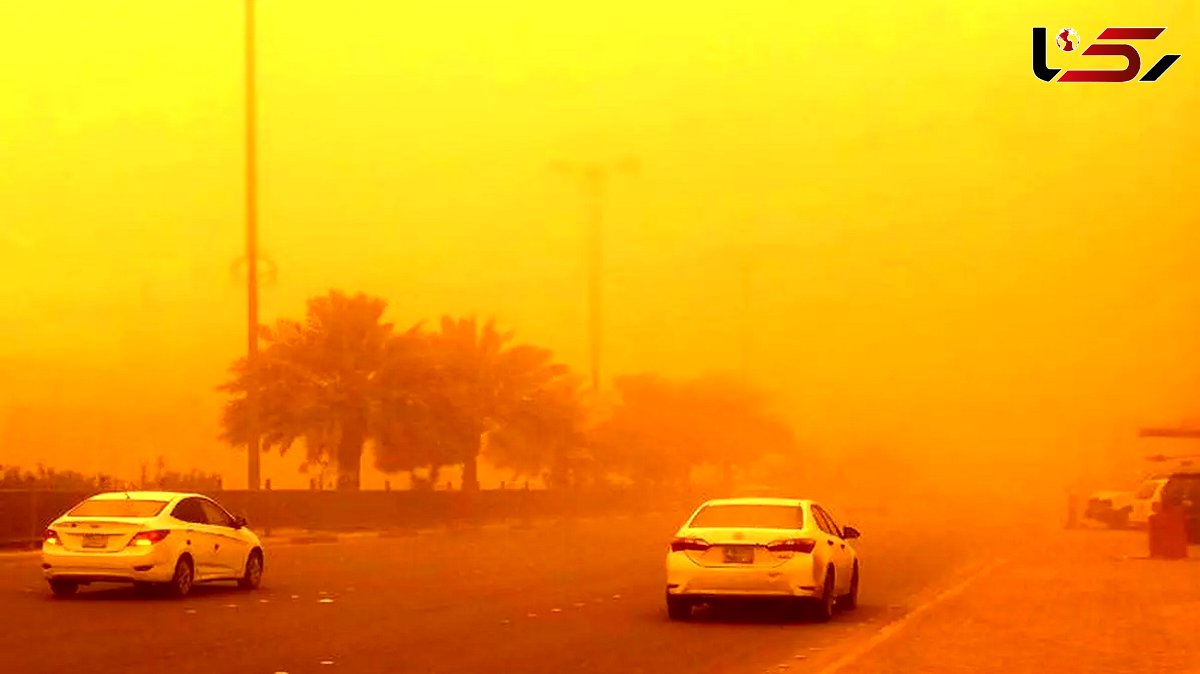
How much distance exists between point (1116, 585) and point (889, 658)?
1293 cm

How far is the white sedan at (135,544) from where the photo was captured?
26.4 metres

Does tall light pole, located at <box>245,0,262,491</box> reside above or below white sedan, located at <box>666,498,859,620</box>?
above

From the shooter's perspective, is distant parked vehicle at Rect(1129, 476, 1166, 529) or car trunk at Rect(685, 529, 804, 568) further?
distant parked vehicle at Rect(1129, 476, 1166, 529)

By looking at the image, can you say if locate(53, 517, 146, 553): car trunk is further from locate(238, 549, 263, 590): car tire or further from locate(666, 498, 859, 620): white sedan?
locate(666, 498, 859, 620): white sedan

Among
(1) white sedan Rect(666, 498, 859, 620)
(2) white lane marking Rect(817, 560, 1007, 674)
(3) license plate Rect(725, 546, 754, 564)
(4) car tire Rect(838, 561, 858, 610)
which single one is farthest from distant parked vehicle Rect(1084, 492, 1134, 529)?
(3) license plate Rect(725, 546, 754, 564)

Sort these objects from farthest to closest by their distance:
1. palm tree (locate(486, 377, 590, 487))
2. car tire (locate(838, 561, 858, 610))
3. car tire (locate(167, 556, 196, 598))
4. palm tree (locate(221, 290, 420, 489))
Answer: palm tree (locate(486, 377, 590, 487)) < palm tree (locate(221, 290, 420, 489)) < car tire (locate(167, 556, 196, 598)) < car tire (locate(838, 561, 858, 610))

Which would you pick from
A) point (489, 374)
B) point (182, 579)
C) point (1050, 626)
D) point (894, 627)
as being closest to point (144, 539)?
point (182, 579)

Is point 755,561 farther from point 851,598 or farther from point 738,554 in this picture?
point 851,598

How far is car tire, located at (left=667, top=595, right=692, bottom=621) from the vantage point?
912 inches

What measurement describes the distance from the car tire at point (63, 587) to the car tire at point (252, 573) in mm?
2657

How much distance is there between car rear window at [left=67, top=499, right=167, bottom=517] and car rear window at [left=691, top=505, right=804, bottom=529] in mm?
8234

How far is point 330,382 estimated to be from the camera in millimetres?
66062

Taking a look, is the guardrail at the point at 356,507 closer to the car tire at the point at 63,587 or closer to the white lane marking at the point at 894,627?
the car tire at the point at 63,587

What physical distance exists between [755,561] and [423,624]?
395cm
